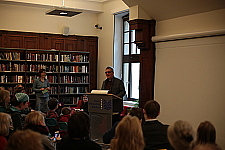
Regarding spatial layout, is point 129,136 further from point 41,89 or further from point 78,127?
point 41,89

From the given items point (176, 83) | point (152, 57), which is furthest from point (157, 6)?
point (176, 83)

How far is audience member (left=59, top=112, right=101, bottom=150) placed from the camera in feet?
8.93

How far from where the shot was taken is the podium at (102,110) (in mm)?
5711

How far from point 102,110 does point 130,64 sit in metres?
4.34

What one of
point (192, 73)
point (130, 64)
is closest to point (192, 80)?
point (192, 73)

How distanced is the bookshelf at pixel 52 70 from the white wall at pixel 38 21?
0.71 metres

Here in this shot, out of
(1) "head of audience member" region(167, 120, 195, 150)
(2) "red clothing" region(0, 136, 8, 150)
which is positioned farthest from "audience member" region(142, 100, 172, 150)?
(2) "red clothing" region(0, 136, 8, 150)

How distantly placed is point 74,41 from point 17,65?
7.07 ft

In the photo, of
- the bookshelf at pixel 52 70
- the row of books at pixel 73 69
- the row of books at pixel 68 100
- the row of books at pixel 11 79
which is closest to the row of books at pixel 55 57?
the bookshelf at pixel 52 70

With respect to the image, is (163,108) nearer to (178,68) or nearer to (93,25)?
(178,68)

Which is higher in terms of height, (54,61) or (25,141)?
(54,61)

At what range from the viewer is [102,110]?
19.1 ft

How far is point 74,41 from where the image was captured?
35.1ft

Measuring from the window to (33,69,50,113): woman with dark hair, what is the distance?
2.62m
